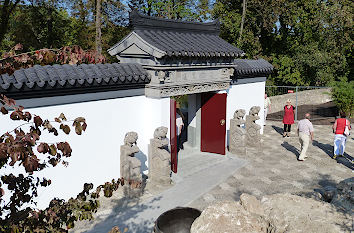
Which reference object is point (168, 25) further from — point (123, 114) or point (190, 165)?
point (190, 165)

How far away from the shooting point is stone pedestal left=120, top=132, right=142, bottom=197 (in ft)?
23.4

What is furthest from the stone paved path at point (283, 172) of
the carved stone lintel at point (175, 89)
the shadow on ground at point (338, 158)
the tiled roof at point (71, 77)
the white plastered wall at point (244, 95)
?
the tiled roof at point (71, 77)

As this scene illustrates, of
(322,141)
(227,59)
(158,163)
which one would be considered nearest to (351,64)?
(322,141)

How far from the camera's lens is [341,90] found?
1566cm

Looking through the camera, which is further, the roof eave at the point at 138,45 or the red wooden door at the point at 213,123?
the red wooden door at the point at 213,123

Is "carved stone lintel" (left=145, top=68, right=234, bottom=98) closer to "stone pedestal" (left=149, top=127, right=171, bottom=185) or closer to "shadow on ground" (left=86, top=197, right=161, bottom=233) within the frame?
"stone pedestal" (left=149, top=127, right=171, bottom=185)

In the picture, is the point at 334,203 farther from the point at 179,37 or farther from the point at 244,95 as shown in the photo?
the point at 244,95

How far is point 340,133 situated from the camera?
938 centimetres

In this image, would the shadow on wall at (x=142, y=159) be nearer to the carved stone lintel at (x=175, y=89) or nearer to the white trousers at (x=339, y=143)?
the carved stone lintel at (x=175, y=89)

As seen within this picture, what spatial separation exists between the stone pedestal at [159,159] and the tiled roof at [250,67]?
411cm

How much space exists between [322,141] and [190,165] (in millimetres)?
5980

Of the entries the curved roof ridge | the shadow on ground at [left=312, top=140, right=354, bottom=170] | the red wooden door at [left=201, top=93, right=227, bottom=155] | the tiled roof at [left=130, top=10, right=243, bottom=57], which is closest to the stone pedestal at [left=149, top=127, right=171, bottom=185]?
the tiled roof at [left=130, top=10, right=243, bottom=57]

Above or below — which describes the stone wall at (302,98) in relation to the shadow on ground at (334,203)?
above

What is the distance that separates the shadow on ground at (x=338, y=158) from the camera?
934cm
